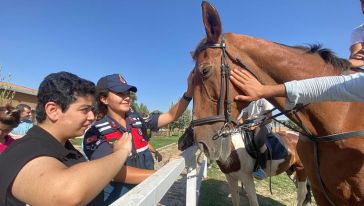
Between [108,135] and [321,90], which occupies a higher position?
[321,90]

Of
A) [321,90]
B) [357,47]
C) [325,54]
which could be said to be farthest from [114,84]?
[357,47]

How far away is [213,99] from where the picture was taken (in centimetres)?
280

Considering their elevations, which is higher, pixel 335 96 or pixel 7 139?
pixel 335 96

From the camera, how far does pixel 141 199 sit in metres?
1.32

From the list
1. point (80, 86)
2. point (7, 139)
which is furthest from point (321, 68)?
point (7, 139)

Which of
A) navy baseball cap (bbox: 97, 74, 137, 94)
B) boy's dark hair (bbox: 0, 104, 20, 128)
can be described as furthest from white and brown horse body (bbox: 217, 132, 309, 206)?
boy's dark hair (bbox: 0, 104, 20, 128)

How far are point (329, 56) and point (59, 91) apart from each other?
2.38 m

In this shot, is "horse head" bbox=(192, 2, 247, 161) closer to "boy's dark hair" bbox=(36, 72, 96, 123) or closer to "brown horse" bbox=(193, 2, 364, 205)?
"brown horse" bbox=(193, 2, 364, 205)

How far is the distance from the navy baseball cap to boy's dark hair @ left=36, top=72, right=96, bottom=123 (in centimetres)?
109

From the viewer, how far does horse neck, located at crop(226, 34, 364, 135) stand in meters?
2.67

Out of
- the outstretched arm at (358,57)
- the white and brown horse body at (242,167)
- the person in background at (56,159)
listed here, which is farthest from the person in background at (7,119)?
the outstretched arm at (358,57)

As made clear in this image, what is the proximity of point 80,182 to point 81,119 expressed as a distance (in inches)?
24.5

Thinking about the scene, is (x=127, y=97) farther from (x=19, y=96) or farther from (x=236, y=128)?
(x=19, y=96)

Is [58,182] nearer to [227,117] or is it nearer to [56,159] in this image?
[56,159]
